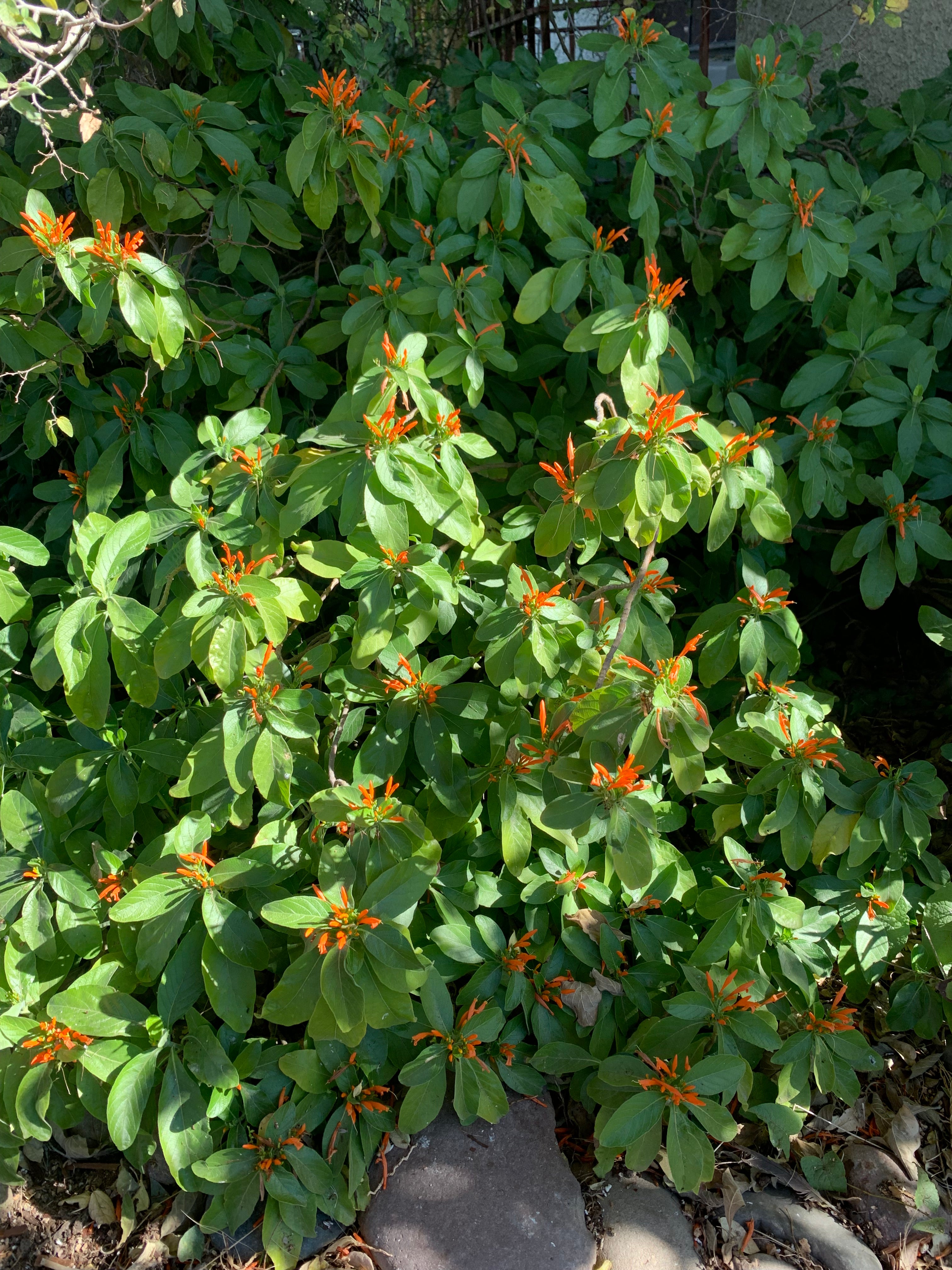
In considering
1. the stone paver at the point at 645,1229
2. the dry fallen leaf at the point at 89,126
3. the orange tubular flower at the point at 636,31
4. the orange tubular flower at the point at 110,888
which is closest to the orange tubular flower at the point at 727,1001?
the stone paver at the point at 645,1229

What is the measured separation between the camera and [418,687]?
5.79 ft

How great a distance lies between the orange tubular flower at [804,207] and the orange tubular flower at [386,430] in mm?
984

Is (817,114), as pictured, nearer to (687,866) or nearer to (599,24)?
(599,24)

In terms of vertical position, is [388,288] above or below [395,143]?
below

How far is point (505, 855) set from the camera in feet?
5.82

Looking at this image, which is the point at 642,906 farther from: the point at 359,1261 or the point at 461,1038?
the point at 359,1261

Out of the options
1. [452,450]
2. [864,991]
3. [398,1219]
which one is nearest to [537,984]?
[398,1219]

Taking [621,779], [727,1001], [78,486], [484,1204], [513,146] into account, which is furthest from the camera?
[78,486]

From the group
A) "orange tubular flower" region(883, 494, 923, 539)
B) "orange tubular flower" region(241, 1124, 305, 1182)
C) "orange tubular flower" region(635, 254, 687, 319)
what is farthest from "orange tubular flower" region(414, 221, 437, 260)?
"orange tubular flower" region(241, 1124, 305, 1182)

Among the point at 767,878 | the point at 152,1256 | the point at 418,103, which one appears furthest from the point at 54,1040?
the point at 418,103

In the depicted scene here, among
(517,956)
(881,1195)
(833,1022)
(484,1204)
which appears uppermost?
(517,956)

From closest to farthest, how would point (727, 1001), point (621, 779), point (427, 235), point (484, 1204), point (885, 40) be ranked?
point (621, 779)
point (727, 1001)
point (484, 1204)
point (427, 235)
point (885, 40)

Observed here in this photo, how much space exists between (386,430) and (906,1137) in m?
1.79

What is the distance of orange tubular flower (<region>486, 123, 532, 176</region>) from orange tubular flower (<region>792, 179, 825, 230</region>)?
0.51 metres
